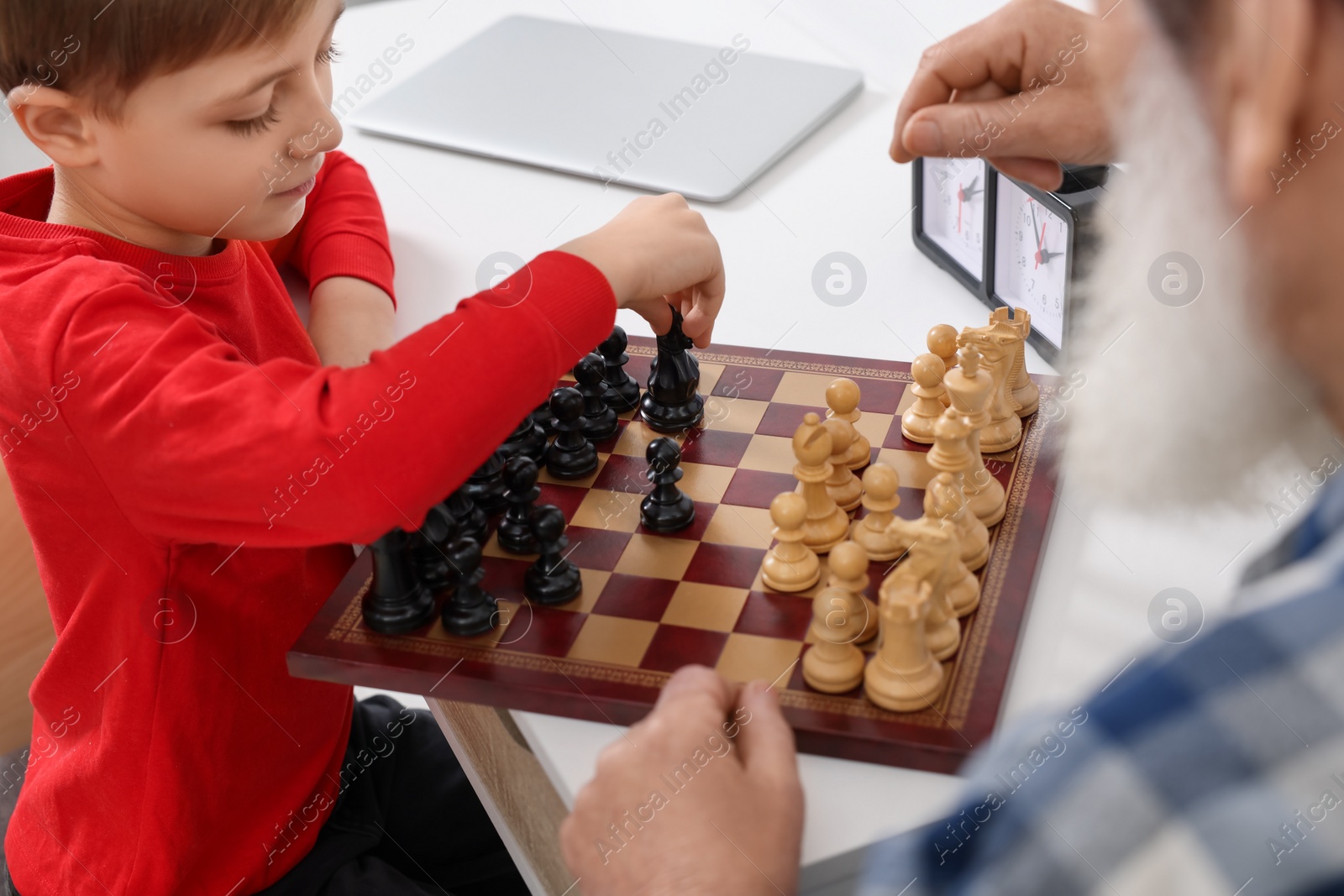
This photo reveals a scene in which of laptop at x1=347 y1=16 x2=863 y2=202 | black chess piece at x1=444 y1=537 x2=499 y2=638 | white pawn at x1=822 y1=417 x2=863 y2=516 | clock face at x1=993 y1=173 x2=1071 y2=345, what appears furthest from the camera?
laptop at x1=347 y1=16 x2=863 y2=202

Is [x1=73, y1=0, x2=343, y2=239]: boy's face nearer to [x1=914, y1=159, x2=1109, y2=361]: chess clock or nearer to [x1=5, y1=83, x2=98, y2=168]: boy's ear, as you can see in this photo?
[x1=5, y1=83, x2=98, y2=168]: boy's ear

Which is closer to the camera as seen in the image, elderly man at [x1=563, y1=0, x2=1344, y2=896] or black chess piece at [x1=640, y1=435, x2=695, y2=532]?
elderly man at [x1=563, y1=0, x2=1344, y2=896]

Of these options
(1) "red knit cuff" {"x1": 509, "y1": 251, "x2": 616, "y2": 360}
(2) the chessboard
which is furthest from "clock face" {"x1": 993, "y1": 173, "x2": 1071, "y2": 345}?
(1) "red knit cuff" {"x1": 509, "y1": 251, "x2": 616, "y2": 360}

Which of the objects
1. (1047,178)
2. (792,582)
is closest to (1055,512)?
(792,582)

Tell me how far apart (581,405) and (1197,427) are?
647mm

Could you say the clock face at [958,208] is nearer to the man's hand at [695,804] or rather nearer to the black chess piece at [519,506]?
the black chess piece at [519,506]

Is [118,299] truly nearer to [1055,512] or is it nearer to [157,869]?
[157,869]

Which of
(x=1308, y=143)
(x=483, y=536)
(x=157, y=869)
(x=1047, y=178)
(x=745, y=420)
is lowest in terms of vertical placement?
(x=157, y=869)

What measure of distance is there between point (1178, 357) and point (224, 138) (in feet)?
2.86

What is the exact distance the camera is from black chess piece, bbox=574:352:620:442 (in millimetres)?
1307

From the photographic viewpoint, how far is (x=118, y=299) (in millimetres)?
1063

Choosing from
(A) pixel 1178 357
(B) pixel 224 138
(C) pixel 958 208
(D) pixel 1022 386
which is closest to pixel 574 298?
A: (B) pixel 224 138

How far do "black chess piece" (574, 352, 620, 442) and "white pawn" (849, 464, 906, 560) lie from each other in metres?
0.32

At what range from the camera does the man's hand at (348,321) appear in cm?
151
